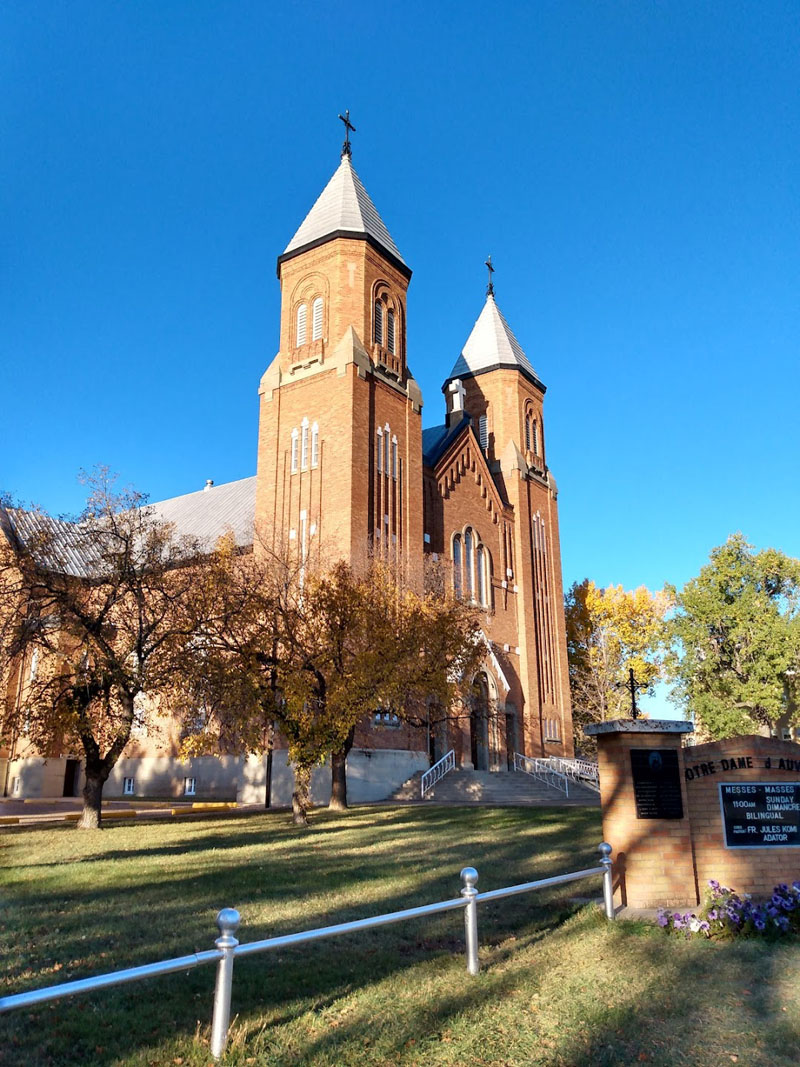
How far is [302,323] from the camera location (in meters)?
36.2

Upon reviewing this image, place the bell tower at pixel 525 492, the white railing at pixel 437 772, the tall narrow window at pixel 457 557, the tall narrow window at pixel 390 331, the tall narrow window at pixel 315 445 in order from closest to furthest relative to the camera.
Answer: the white railing at pixel 437 772 < the tall narrow window at pixel 315 445 < the tall narrow window at pixel 390 331 < the tall narrow window at pixel 457 557 < the bell tower at pixel 525 492

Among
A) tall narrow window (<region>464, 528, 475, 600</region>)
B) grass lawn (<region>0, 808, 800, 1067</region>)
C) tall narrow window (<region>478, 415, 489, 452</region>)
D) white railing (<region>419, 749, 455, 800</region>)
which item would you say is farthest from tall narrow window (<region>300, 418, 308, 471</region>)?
grass lawn (<region>0, 808, 800, 1067</region>)

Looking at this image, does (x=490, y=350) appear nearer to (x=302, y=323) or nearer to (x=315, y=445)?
(x=302, y=323)

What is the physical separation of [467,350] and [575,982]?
45.1 meters

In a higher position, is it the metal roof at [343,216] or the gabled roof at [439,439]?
the metal roof at [343,216]

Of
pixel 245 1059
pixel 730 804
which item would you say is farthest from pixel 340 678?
pixel 245 1059

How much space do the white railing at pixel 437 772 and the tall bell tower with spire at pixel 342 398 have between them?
26.7 feet

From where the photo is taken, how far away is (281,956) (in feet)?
25.1

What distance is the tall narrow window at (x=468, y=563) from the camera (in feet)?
127

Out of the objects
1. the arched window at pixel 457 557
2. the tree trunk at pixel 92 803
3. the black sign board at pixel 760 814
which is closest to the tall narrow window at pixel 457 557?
the arched window at pixel 457 557

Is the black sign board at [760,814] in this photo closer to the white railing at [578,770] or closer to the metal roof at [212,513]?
the white railing at [578,770]

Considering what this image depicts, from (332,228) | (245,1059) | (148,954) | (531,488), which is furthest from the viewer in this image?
(531,488)

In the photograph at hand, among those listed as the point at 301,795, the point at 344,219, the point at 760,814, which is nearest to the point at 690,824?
the point at 760,814

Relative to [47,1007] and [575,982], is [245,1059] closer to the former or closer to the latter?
[47,1007]
